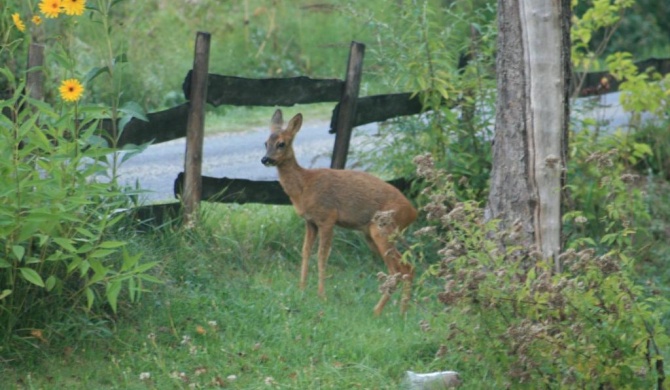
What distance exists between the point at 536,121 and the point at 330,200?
1889 mm

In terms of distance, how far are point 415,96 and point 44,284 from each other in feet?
16.1

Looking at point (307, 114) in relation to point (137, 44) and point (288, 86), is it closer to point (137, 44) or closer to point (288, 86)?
point (137, 44)

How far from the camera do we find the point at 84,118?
6828 mm

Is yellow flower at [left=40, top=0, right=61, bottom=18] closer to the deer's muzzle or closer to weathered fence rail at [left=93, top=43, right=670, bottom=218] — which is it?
weathered fence rail at [left=93, top=43, right=670, bottom=218]

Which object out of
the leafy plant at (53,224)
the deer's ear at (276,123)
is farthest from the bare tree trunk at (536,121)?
the leafy plant at (53,224)

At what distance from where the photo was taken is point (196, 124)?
29.3 ft

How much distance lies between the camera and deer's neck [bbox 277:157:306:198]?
8.87 meters

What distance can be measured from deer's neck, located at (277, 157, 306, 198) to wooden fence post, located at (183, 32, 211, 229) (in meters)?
0.67

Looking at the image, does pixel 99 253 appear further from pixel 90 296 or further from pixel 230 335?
pixel 230 335

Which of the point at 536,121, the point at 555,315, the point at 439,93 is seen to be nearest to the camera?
the point at 555,315

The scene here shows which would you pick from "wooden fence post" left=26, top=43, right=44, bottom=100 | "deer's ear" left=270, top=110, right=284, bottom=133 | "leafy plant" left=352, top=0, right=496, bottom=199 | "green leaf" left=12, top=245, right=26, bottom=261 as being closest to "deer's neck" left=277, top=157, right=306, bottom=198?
"deer's ear" left=270, top=110, right=284, bottom=133

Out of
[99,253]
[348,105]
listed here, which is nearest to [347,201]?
[348,105]

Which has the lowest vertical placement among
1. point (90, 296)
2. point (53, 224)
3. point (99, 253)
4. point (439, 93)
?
point (90, 296)

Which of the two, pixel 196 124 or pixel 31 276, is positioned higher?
pixel 196 124
